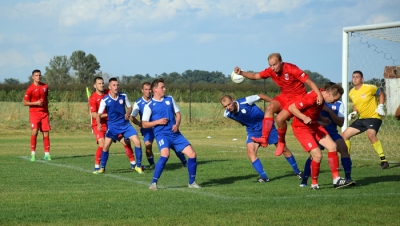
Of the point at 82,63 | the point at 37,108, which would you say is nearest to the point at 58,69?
the point at 82,63

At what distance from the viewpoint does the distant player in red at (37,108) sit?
1756cm

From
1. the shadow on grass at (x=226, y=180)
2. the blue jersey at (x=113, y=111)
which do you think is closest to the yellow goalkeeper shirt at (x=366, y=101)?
the shadow on grass at (x=226, y=180)

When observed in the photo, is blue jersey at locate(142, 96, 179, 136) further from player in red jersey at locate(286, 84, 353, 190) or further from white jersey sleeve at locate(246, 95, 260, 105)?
player in red jersey at locate(286, 84, 353, 190)

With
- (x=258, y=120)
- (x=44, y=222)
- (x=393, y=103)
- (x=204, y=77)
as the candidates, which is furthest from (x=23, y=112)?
(x=204, y=77)

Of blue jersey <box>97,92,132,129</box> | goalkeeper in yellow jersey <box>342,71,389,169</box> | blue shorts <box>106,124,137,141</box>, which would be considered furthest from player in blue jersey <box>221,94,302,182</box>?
goalkeeper in yellow jersey <box>342,71,389,169</box>

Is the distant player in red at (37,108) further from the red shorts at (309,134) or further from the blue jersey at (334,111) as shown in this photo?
the red shorts at (309,134)

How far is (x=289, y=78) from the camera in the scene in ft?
36.5

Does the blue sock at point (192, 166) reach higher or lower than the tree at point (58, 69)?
lower

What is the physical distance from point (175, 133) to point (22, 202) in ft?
9.57

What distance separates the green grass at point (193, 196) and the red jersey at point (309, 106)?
3.89 feet

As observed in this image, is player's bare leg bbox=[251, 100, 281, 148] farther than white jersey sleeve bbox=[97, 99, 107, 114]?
No

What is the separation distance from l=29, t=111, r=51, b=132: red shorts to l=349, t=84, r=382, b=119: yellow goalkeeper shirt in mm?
8431

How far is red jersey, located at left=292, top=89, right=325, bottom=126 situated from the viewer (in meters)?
10.2

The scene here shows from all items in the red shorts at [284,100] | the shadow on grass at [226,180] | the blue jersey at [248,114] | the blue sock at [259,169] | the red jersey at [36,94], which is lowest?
the shadow on grass at [226,180]
